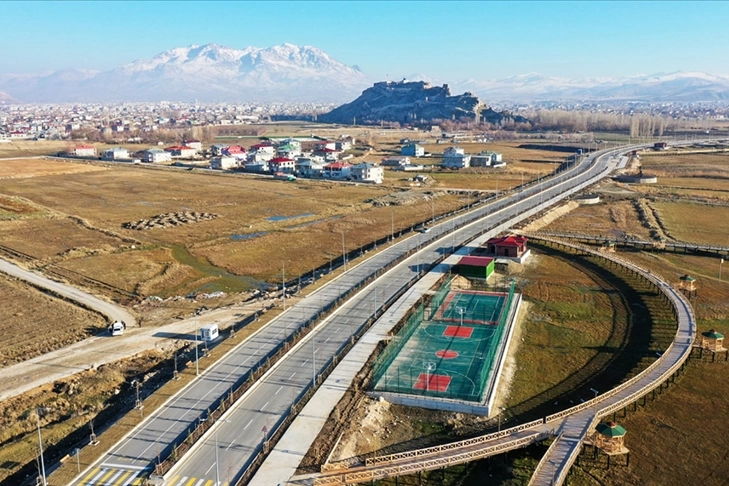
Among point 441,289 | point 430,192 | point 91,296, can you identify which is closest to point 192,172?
point 430,192

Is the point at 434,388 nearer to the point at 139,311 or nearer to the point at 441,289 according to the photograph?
the point at 441,289

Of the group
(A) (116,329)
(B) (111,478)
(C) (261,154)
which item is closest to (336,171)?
(C) (261,154)

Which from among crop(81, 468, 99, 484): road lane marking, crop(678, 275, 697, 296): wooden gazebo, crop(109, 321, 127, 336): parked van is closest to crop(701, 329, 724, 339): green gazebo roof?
crop(678, 275, 697, 296): wooden gazebo

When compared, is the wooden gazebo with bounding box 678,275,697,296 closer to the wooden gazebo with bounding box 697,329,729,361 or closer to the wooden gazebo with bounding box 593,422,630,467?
the wooden gazebo with bounding box 697,329,729,361

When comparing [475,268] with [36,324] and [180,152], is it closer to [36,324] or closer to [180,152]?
[36,324]

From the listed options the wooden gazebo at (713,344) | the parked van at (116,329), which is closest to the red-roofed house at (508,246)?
the wooden gazebo at (713,344)
